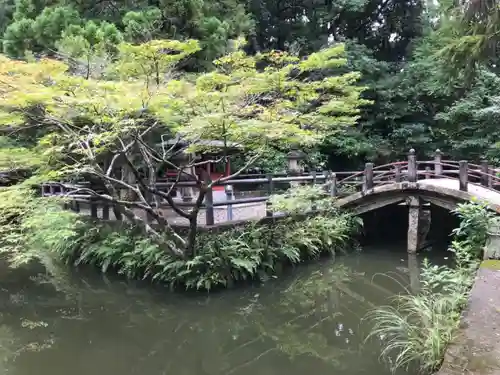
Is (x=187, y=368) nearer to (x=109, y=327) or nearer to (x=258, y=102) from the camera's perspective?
(x=109, y=327)

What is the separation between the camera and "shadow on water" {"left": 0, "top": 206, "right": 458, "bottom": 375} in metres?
5.61

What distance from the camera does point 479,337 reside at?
418 cm

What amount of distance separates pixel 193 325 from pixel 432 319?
3.51 metres

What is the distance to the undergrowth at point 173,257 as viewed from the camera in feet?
26.6

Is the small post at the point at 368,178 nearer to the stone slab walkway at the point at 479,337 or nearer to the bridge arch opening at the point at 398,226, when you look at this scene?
the bridge arch opening at the point at 398,226

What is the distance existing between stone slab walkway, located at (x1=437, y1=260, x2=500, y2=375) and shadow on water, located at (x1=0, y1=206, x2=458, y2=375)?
3.92 feet

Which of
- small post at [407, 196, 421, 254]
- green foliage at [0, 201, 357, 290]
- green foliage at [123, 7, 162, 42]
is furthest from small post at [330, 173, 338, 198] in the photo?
green foliage at [123, 7, 162, 42]

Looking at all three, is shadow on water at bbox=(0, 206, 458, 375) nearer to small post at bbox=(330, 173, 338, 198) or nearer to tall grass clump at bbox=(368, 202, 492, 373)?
tall grass clump at bbox=(368, 202, 492, 373)

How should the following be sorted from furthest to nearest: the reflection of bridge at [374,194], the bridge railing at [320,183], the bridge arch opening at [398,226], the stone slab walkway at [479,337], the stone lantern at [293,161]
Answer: the stone lantern at [293,161] → the bridge arch opening at [398,226] → the reflection of bridge at [374,194] → the bridge railing at [320,183] → the stone slab walkway at [479,337]

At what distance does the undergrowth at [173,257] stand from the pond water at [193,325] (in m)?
0.31

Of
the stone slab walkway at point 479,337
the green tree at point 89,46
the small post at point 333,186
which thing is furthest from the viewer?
the small post at point 333,186

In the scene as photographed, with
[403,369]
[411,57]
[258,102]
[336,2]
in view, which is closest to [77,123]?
[258,102]

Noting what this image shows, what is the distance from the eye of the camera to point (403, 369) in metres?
5.04

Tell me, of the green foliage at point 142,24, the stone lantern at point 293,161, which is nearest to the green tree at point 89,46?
the green foliage at point 142,24
